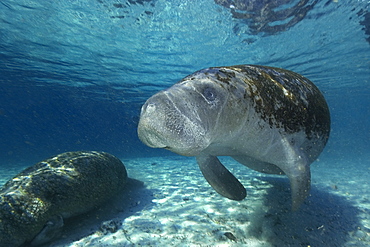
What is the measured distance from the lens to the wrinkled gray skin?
2.08m

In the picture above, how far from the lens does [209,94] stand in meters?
2.48

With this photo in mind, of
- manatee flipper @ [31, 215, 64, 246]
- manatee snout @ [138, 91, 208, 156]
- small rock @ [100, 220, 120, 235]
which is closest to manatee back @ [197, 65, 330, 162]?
manatee snout @ [138, 91, 208, 156]

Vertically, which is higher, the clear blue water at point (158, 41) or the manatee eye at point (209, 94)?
the clear blue water at point (158, 41)

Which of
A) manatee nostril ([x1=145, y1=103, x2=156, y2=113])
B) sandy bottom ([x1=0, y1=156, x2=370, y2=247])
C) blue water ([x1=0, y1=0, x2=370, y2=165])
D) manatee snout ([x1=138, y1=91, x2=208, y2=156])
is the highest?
blue water ([x1=0, y1=0, x2=370, y2=165])

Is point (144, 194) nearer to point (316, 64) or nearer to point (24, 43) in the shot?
point (24, 43)

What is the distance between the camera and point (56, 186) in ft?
12.6

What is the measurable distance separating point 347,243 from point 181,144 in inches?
115

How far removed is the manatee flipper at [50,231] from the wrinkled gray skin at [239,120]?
2.40m

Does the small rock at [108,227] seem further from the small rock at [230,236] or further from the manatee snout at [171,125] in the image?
the manatee snout at [171,125]

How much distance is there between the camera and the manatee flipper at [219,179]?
386cm

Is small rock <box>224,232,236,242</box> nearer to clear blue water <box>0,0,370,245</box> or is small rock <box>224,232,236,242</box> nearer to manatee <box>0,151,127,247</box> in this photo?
manatee <box>0,151,127,247</box>

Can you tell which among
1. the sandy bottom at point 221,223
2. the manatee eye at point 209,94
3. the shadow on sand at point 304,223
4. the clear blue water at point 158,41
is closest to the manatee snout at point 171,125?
the manatee eye at point 209,94

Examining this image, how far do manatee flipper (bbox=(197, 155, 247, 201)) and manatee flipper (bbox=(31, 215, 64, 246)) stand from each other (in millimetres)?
2423

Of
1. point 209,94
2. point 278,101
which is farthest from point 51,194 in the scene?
point 278,101
